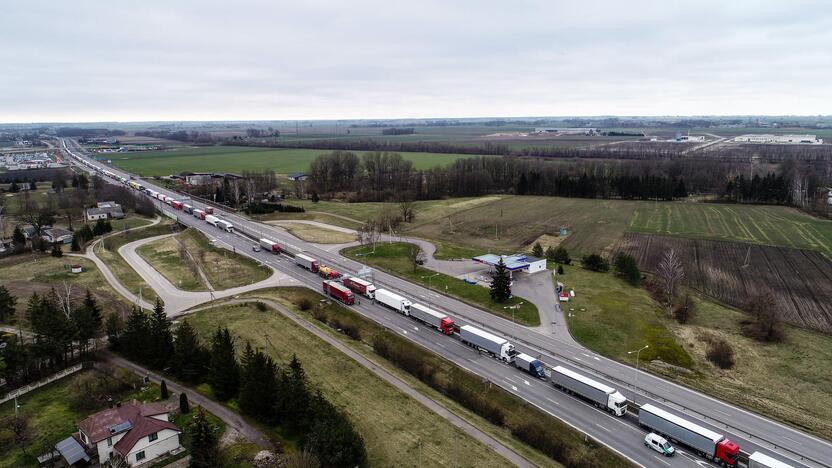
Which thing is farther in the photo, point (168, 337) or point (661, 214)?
point (661, 214)

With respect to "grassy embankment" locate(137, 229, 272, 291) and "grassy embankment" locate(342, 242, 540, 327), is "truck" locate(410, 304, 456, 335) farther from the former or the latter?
"grassy embankment" locate(137, 229, 272, 291)

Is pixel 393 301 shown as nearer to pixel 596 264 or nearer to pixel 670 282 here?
pixel 596 264

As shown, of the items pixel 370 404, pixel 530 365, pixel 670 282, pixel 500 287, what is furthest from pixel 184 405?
pixel 670 282

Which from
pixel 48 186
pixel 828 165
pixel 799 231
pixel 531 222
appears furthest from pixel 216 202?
pixel 828 165

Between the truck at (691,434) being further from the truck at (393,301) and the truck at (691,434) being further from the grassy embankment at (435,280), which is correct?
the truck at (393,301)

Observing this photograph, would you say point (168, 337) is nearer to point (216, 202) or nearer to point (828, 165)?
point (216, 202)

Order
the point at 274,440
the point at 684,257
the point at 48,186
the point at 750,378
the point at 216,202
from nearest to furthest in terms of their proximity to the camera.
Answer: the point at 274,440 → the point at 750,378 → the point at 684,257 → the point at 216,202 → the point at 48,186
